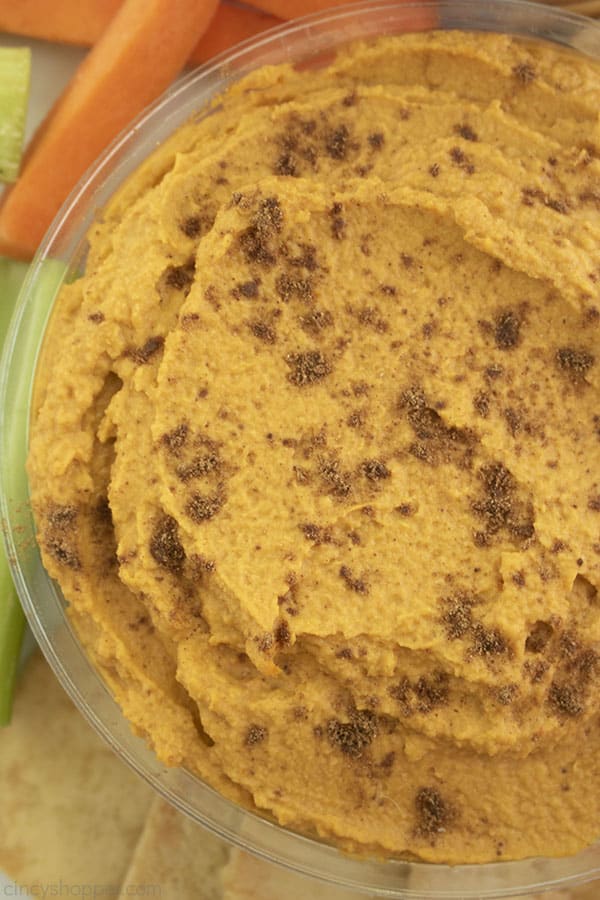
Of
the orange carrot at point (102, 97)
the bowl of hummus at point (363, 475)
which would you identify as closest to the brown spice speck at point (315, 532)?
the bowl of hummus at point (363, 475)

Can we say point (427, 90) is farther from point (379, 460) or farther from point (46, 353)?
point (46, 353)

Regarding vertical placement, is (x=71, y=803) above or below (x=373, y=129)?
below

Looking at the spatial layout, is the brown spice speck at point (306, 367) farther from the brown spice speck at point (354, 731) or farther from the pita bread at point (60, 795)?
the pita bread at point (60, 795)

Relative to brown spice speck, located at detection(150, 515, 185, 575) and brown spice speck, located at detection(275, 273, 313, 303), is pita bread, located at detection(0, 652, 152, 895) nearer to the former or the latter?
brown spice speck, located at detection(150, 515, 185, 575)

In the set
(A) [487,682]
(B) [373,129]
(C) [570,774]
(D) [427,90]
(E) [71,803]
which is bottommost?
(E) [71,803]

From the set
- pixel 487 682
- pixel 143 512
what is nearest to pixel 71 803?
pixel 143 512

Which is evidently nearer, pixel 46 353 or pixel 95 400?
pixel 95 400
